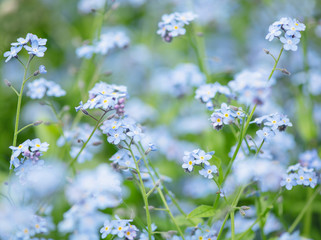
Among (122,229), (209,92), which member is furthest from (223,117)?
(122,229)

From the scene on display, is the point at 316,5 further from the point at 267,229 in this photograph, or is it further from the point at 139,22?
the point at 267,229

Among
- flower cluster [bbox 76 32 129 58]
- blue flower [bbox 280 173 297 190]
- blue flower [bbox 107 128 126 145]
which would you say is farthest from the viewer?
flower cluster [bbox 76 32 129 58]

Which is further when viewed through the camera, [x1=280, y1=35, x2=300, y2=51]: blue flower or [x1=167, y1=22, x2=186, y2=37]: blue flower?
[x1=167, y1=22, x2=186, y2=37]: blue flower

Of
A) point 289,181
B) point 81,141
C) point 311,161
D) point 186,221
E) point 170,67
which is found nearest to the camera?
point 289,181

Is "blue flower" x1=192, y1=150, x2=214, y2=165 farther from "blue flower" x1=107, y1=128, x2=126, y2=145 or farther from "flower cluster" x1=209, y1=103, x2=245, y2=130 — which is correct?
"blue flower" x1=107, y1=128, x2=126, y2=145

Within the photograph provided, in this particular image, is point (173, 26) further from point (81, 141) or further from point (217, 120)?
point (81, 141)

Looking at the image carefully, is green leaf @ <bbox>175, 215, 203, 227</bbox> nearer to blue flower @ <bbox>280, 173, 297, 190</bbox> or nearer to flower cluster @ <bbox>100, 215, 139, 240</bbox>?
flower cluster @ <bbox>100, 215, 139, 240</bbox>

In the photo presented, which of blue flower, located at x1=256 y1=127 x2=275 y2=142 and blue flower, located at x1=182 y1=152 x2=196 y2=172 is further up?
blue flower, located at x1=256 y1=127 x2=275 y2=142

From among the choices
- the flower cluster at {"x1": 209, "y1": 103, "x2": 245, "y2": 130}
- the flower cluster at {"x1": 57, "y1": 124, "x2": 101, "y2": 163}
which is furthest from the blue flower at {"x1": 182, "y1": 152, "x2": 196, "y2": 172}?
the flower cluster at {"x1": 57, "y1": 124, "x2": 101, "y2": 163}

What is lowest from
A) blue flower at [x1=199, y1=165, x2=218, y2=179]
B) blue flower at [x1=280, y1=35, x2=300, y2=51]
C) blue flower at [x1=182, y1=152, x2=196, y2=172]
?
blue flower at [x1=199, y1=165, x2=218, y2=179]

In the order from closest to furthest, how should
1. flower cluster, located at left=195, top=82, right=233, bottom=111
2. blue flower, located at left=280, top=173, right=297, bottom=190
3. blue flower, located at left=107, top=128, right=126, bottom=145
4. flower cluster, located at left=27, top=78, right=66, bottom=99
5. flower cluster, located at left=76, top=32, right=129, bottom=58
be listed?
blue flower, located at left=107, top=128, right=126, bottom=145 → blue flower, located at left=280, top=173, right=297, bottom=190 → flower cluster, located at left=195, top=82, right=233, bottom=111 → flower cluster, located at left=27, top=78, right=66, bottom=99 → flower cluster, located at left=76, top=32, right=129, bottom=58

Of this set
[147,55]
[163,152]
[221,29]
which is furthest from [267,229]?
[221,29]

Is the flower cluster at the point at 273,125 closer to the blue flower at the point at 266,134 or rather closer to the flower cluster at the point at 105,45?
the blue flower at the point at 266,134
